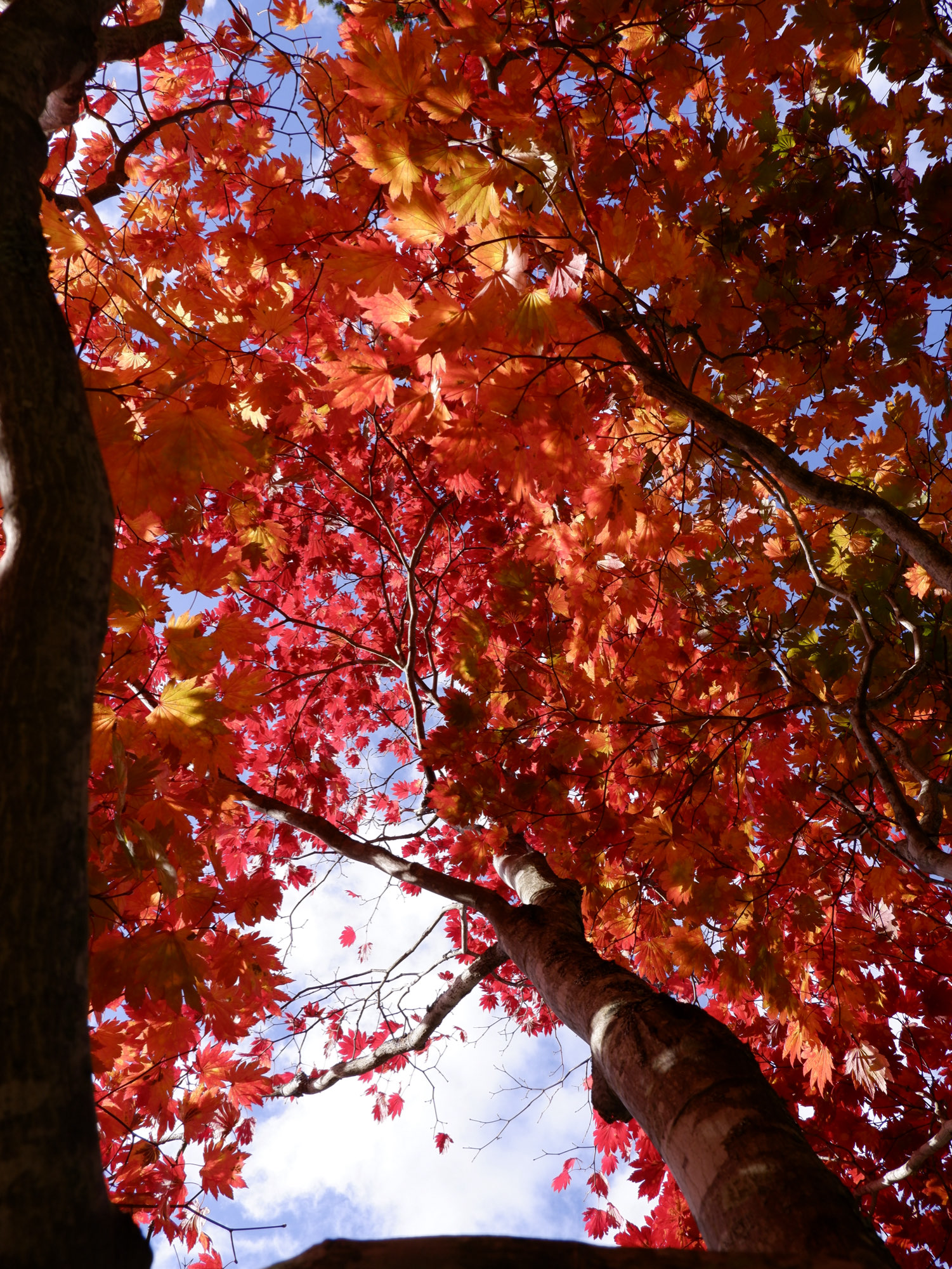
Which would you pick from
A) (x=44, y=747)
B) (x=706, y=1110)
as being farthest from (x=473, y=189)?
(x=706, y=1110)

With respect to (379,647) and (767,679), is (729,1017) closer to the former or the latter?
(767,679)

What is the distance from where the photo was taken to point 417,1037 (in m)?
4.13

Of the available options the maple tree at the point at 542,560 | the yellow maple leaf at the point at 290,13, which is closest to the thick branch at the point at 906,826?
the maple tree at the point at 542,560

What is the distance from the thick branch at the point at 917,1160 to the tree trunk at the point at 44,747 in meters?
3.49

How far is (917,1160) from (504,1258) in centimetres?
344

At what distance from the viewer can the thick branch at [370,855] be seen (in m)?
3.25

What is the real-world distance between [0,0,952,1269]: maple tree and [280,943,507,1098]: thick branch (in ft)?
0.09

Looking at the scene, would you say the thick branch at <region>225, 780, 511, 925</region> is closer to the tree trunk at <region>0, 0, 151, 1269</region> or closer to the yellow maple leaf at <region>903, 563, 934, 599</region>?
the tree trunk at <region>0, 0, 151, 1269</region>

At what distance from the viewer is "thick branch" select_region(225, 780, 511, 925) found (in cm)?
325

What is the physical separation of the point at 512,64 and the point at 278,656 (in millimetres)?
4898

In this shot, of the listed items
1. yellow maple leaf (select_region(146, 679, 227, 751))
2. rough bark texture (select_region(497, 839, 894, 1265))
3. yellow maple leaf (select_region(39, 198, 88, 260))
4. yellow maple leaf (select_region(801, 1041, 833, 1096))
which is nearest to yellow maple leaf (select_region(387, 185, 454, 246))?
yellow maple leaf (select_region(39, 198, 88, 260))

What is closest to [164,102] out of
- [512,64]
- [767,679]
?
[512,64]

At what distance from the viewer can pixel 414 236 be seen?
2.17 meters

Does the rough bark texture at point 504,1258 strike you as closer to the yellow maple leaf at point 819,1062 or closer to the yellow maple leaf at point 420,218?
the yellow maple leaf at point 420,218
